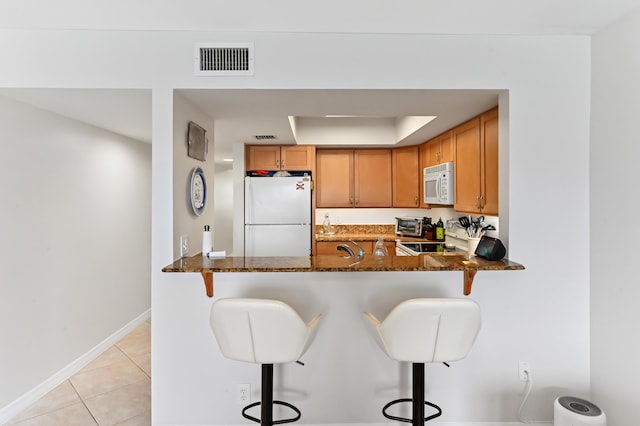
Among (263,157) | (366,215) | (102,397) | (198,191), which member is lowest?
(102,397)

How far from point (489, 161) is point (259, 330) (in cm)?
210

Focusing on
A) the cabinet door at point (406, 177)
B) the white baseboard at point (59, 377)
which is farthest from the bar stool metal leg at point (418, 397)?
the cabinet door at point (406, 177)

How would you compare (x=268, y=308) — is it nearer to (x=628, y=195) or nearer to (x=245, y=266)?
(x=245, y=266)

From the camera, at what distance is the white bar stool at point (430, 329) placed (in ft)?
4.95

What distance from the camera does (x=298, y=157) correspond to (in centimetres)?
412

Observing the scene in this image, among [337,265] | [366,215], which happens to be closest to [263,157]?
[366,215]

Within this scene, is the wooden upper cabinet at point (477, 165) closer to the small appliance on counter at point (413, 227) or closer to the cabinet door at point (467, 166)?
the cabinet door at point (467, 166)

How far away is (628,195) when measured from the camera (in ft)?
5.77

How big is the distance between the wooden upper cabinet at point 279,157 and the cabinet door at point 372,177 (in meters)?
0.68

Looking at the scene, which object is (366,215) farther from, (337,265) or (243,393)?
(243,393)

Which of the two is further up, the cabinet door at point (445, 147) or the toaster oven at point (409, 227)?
the cabinet door at point (445, 147)

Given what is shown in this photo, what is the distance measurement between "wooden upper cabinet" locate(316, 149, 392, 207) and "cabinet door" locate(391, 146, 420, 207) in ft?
0.26

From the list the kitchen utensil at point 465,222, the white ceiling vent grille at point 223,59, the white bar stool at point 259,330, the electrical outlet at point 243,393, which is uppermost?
the white ceiling vent grille at point 223,59

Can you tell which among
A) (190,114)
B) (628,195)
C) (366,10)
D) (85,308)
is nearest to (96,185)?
(85,308)
